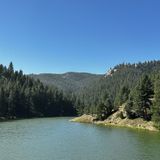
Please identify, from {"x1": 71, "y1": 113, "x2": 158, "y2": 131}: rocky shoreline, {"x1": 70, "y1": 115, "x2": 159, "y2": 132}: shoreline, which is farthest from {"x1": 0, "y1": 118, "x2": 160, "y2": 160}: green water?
{"x1": 71, "y1": 113, "x2": 158, "y2": 131}: rocky shoreline

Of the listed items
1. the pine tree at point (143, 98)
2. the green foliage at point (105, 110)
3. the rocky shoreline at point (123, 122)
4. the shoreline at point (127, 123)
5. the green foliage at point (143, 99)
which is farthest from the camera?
the green foliage at point (105, 110)

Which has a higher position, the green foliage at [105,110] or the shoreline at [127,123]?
the green foliage at [105,110]

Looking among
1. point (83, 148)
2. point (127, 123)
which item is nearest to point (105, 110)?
point (127, 123)

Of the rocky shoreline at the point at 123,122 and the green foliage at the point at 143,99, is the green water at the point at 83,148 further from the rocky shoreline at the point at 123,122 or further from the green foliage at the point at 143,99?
the green foliage at the point at 143,99

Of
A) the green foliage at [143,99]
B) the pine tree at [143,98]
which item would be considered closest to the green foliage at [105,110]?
the green foliage at [143,99]

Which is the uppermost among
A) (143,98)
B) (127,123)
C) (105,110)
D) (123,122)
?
(143,98)

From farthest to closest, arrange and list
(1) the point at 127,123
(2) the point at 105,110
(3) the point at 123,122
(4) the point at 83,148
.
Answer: (2) the point at 105,110
(3) the point at 123,122
(1) the point at 127,123
(4) the point at 83,148

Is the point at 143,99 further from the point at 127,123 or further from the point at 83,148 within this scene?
the point at 83,148

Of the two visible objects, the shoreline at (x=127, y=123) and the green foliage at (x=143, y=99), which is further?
the green foliage at (x=143, y=99)

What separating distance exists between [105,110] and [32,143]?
7370 centimetres

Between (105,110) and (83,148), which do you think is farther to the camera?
(105,110)

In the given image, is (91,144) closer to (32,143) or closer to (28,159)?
(32,143)

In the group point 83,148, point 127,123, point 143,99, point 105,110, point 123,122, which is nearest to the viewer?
point 83,148

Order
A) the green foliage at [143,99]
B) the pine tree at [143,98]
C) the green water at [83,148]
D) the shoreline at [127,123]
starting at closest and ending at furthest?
the green water at [83,148] < the shoreline at [127,123] < the green foliage at [143,99] < the pine tree at [143,98]
